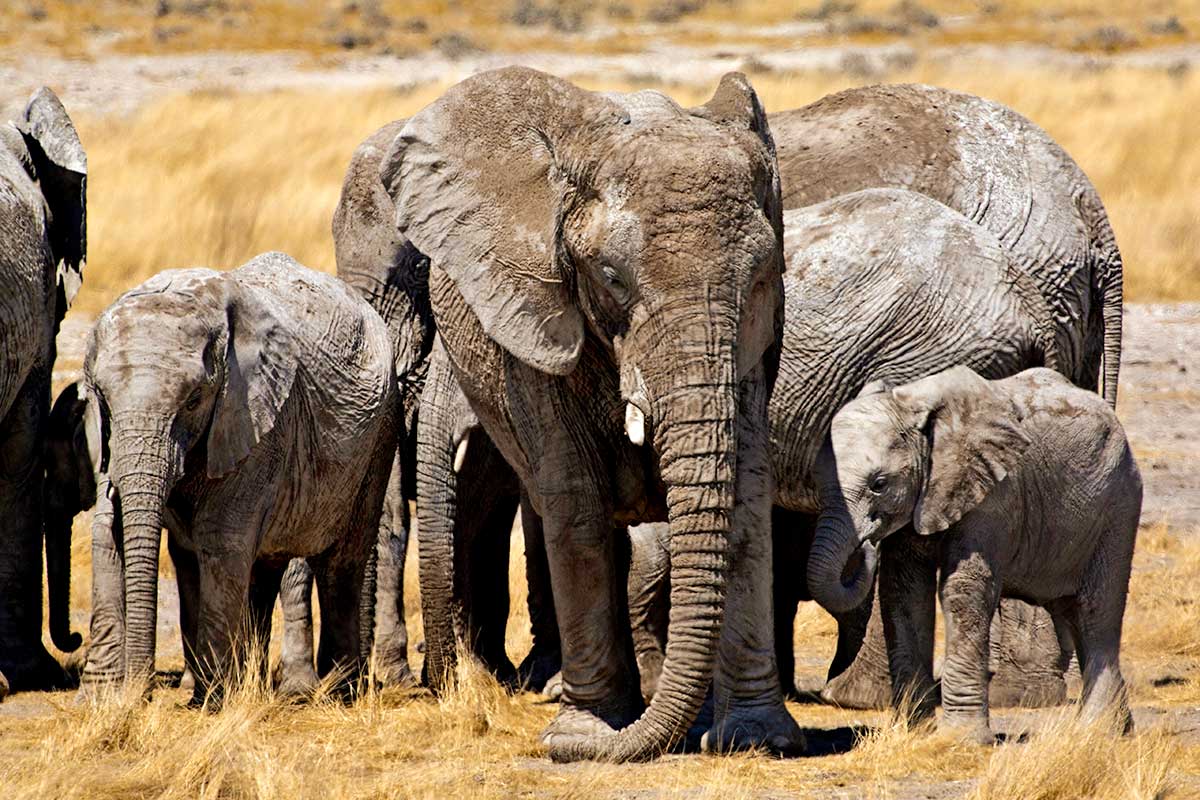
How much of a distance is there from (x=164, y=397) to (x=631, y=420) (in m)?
2.09

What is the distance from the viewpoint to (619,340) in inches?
269

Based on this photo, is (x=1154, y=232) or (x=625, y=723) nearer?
(x=625, y=723)

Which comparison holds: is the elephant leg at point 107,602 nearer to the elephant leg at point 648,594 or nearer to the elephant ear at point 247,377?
the elephant ear at point 247,377

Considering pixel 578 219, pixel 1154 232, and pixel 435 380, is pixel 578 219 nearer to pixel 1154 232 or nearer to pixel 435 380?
pixel 435 380

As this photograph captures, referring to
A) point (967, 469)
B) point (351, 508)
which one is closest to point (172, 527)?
point (351, 508)

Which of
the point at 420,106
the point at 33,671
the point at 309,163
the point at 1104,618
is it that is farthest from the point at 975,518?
the point at 420,106

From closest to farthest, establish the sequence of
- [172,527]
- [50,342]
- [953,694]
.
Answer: [953,694] < [172,527] < [50,342]

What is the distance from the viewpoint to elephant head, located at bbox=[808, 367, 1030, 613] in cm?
761

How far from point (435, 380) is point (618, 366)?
106 inches

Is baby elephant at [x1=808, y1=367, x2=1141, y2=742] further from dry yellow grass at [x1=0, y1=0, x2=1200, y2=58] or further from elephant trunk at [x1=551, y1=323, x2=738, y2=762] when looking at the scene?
dry yellow grass at [x1=0, y1=0, x2=1200, y2=58]

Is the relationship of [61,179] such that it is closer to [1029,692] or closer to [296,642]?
[296,642]

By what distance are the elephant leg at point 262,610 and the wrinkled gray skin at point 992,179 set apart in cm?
300

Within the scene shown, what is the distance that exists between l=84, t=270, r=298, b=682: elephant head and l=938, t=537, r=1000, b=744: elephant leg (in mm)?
2868

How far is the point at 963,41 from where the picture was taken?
3422cm
